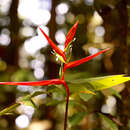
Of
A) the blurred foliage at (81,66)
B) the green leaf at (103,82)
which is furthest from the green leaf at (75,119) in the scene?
the green leaf at (103,82)

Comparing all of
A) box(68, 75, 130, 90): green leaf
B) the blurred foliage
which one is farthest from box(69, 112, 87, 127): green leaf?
box(68, 75, 130, 90): green leaf

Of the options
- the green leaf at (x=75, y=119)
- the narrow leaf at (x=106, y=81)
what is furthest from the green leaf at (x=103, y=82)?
the green leaf at (x=75, y=119)

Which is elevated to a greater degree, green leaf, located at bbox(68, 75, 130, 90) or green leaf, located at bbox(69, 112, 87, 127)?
green leaf, located at bbox(68, 75, 130, 90)

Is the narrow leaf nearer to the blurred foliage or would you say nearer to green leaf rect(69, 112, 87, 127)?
the blurred foliage

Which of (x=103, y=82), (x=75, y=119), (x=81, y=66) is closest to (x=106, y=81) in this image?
(x=103, y=82)

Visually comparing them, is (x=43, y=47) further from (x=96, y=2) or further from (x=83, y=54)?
(x=96, y=2)

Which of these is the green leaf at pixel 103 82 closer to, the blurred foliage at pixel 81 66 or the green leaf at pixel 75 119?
the blurred foliage at pixel 81 66

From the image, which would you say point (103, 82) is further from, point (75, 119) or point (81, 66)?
point (81, 66)

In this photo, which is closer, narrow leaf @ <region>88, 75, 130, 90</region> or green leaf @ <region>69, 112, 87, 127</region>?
narrow leaf @ <region>88, 75, 130, 90</region>

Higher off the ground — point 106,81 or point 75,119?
point 106,81

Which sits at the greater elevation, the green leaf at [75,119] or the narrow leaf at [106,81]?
the narrow leaf at [106,81]

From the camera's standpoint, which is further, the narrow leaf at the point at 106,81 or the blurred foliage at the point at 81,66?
the blurred foliage at the point at 81,66
